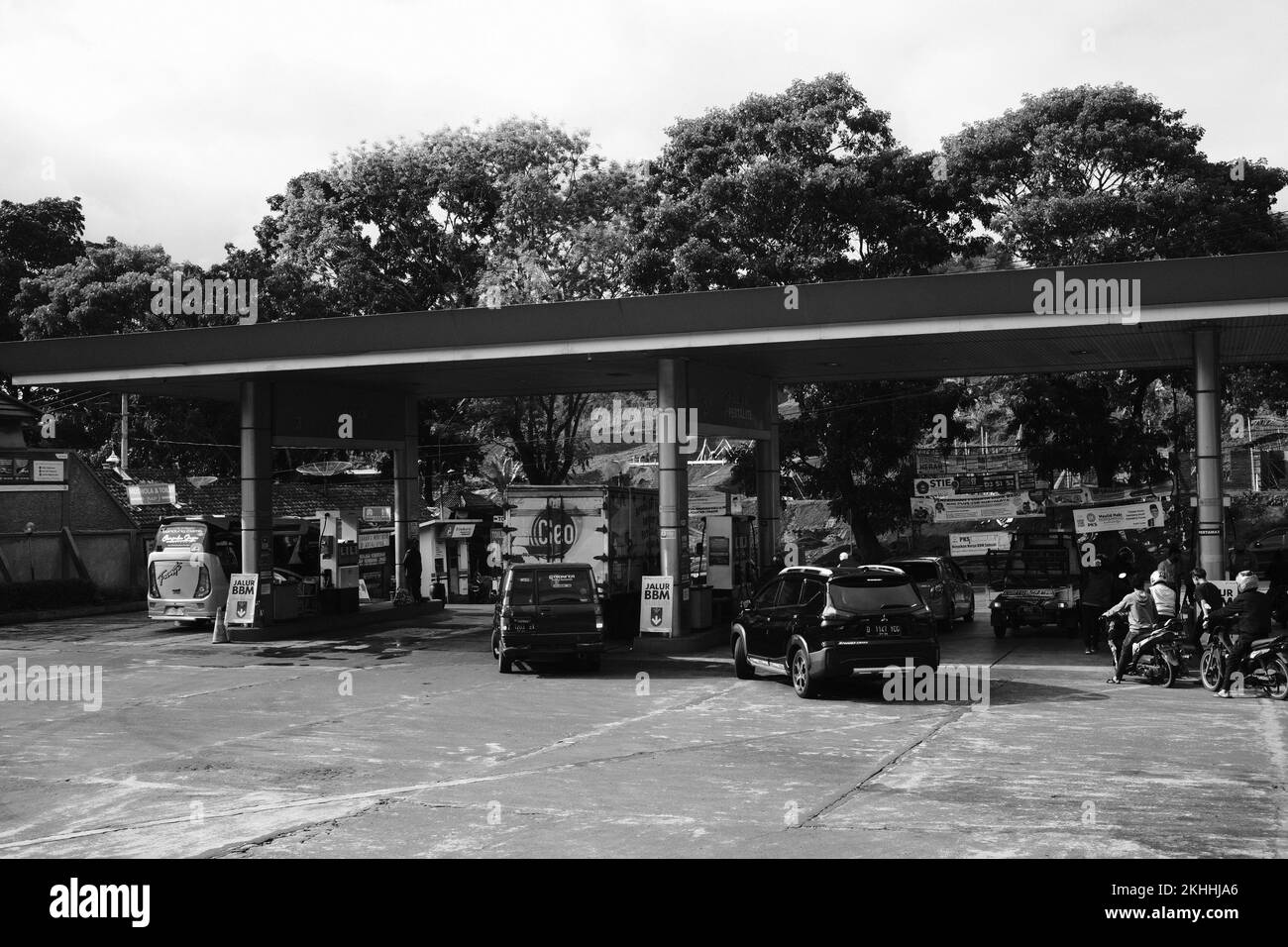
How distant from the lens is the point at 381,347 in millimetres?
23328

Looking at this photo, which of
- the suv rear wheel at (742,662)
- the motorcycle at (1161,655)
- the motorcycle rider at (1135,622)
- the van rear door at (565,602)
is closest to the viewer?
the motorcycle at (1161,655)

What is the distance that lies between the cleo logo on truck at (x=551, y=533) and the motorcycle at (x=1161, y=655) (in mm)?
9953

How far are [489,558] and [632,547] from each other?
41.7ft

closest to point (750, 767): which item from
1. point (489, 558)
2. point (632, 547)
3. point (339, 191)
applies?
point (632, 547)

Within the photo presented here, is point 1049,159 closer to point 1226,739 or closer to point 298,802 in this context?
point 1226,739

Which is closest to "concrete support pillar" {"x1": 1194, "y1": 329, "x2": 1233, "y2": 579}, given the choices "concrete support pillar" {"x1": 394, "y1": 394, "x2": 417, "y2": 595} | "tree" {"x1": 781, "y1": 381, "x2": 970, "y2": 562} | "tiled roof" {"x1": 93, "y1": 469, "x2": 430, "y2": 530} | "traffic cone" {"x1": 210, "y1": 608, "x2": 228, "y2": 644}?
"tree" {"x1": 781, "y1": 381, "x2": 970, "y2": 562}

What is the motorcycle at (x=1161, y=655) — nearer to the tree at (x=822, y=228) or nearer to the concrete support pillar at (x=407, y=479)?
the tree at (x=822, y=228)

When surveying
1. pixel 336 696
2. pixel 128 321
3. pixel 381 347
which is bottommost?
pixel 336 696

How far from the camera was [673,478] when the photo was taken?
22.8m

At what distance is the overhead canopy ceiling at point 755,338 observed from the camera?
1897 centimetres

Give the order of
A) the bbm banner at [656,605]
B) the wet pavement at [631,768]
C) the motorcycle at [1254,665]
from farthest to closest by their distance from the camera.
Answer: the bbm banner at [656,605], the motorcycle at [1254,665], the wet pavement at [631,768]

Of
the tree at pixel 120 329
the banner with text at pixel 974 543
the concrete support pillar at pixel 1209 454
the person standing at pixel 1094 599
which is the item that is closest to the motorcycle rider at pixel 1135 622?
the concrete support pillar at pixel 1209 454

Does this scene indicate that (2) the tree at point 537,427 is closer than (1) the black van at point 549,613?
No

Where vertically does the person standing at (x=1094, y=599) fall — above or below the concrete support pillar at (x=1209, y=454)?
below
